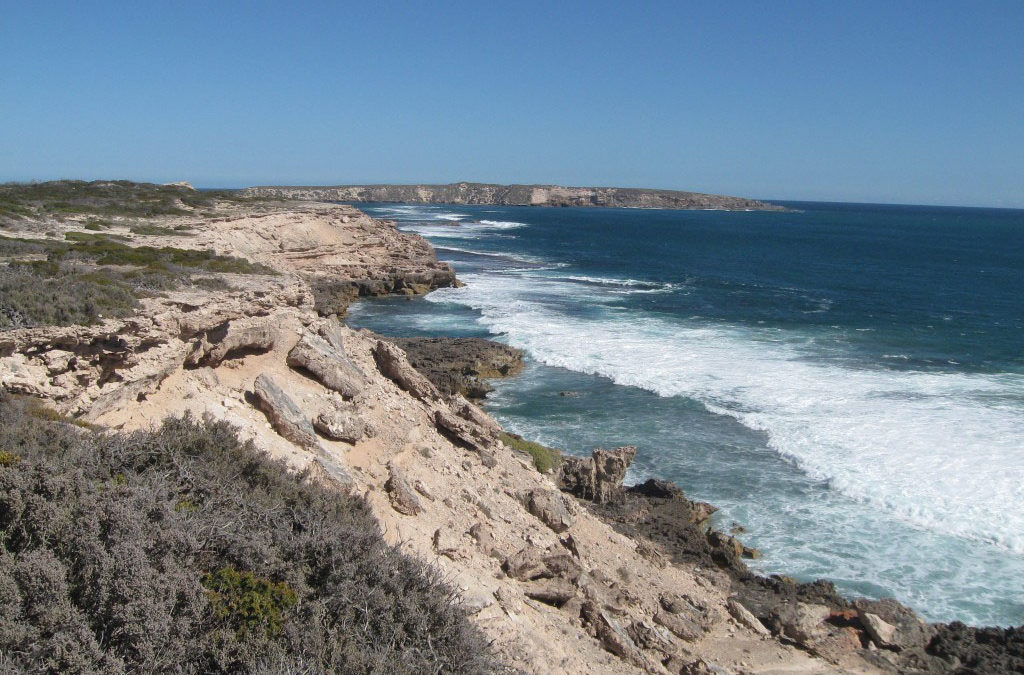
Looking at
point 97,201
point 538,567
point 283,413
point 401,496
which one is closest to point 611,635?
point 538,567

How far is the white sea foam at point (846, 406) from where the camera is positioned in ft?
53.7

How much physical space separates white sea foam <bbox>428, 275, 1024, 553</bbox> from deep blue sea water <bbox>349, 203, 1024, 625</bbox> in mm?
77

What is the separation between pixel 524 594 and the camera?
8555 millimetres

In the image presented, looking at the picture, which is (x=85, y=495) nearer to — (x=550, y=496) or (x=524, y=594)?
(x=524, y=594)

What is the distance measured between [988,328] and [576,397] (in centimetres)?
2527

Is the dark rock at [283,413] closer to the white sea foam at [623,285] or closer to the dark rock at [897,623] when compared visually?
the dark rock at [897,623]

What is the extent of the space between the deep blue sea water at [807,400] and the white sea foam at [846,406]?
8cm

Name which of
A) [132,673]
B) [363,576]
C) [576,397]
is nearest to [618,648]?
[363,576]

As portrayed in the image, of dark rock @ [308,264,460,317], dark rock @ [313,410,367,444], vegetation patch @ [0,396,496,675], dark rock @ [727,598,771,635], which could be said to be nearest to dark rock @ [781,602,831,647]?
dark rock @ [727,598,771,635]

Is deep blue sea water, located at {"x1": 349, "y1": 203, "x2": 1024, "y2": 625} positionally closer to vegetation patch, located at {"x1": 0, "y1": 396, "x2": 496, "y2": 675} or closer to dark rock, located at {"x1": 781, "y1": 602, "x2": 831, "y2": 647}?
dark rock, located at {"x1": 781, "y1": 602, "x2": 831, "y2": 647}

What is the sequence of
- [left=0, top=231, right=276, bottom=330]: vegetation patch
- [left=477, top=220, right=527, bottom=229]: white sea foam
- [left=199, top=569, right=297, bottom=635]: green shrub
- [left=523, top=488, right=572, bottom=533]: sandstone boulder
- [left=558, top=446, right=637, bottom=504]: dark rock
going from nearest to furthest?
[left=199, top=569, right=297, bottom=635]: green shrub, [left=0, top=231, right=276, bottom=330]: vegetation patch, [left=523, top=488, right=572, bottom=533]: sandstone boulder, [left=558, top=446, right=637, bottom=504]: dark rock, [left=477, top=220, right=527, bottom=229]: white sea foam

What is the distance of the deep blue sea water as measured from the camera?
→ 47.6ft

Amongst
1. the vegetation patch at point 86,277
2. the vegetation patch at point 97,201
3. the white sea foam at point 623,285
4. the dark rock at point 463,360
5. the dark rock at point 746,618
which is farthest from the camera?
the white sea foam at point 623,285

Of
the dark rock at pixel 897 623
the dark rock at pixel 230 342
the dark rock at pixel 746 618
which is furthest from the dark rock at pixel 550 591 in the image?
the dark rock at pixel 230 342
